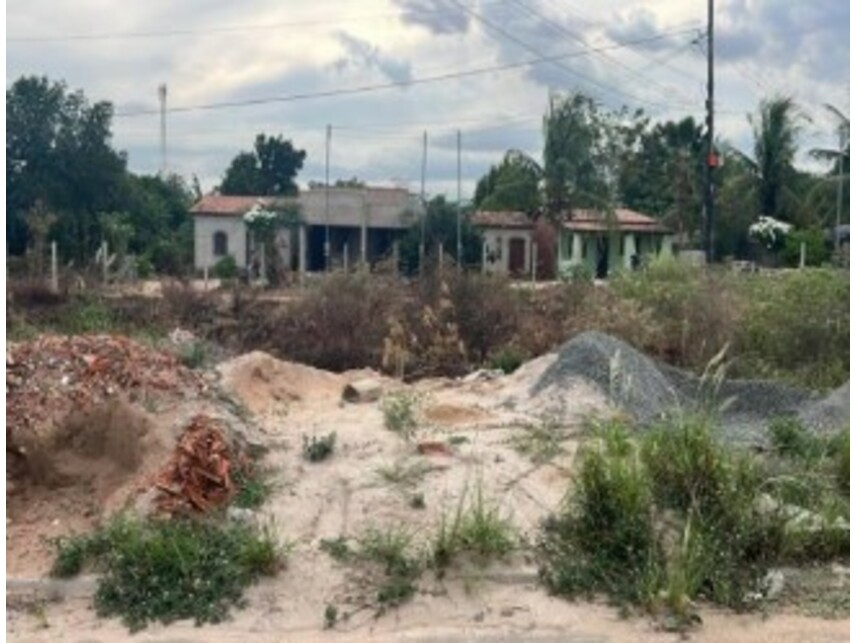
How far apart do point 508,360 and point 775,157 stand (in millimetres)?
22477

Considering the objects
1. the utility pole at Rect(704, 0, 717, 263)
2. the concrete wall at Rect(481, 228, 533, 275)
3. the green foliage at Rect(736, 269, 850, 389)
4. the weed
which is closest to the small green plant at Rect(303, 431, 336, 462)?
the weed

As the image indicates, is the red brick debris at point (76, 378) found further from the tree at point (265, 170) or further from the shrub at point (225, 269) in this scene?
the tree at point (265, 170)

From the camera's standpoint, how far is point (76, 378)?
778 centimetres

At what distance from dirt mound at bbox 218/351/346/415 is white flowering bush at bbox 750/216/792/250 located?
874 inches

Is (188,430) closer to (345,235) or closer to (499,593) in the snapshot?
(499,593)

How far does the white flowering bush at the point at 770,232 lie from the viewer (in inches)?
1256

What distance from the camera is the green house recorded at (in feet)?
110

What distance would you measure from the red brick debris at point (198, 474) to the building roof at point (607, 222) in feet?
86.9

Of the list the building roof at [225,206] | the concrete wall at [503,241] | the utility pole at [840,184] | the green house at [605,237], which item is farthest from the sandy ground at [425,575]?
the building roof at [225,206]

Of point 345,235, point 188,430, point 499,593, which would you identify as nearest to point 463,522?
point 499,593

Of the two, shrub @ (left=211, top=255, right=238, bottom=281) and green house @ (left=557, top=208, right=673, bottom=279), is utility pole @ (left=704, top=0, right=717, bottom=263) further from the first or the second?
shrub @ (left=211, top=255, right=238, bottom=281)

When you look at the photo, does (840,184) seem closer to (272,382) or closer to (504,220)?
(504,220)

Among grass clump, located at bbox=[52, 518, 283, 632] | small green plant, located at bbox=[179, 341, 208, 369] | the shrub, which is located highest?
small green plant, located at bbox=[179, 341, 208, 369]

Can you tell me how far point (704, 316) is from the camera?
1294cm
